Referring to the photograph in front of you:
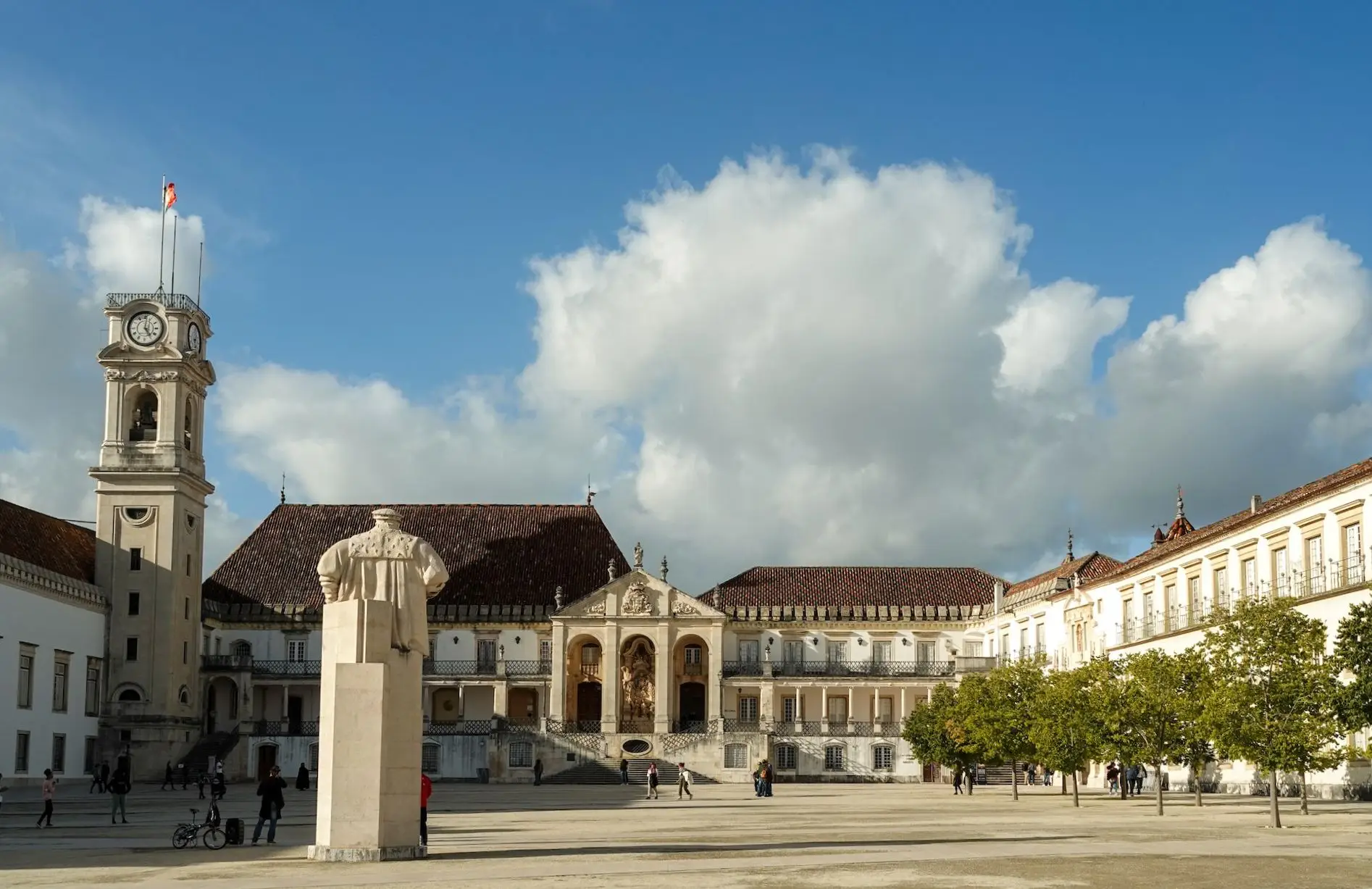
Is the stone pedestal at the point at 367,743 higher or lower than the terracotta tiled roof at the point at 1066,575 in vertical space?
lower

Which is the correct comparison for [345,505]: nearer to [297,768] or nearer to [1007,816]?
[297,768]

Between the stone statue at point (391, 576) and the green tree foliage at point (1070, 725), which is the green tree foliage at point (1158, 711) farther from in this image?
the stone statue at point (391, 576)

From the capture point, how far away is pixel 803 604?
8194 cm

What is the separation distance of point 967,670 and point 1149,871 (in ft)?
Result: 184

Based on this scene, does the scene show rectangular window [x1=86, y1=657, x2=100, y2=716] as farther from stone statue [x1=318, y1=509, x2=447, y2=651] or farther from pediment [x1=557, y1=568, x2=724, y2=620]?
stone statue [x1=318, y1=509, x2=447, y2=651]

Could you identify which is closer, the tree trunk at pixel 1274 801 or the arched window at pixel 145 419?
the tree trunk at pixel 1274 801

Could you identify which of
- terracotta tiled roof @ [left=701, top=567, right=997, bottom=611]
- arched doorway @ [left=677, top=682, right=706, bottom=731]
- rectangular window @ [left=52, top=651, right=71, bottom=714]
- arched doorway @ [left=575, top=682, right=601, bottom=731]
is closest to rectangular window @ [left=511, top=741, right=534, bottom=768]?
arched doorway @ [left=575, top=682, right=601, bottom=731]

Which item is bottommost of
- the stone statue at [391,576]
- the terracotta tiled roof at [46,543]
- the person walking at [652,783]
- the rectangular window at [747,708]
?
the person walking at [652,783]

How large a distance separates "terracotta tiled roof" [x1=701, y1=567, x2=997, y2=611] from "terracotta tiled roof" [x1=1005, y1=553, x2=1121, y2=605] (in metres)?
4.84

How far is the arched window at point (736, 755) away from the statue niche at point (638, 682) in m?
7.52

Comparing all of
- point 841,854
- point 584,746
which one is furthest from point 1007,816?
point 584,746

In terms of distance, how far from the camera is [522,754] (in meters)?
72.6

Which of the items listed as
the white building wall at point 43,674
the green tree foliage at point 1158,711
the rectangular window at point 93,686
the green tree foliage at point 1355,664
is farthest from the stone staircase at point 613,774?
the green tree foliage at point 1355,664

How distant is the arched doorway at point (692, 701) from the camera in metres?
80.9
